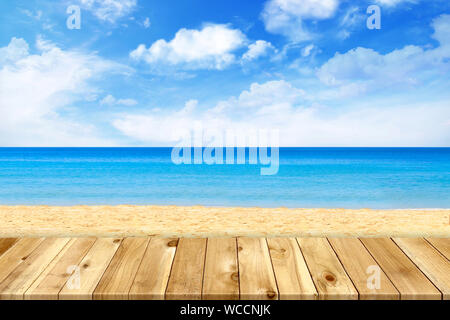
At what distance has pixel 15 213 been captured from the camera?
779 cm

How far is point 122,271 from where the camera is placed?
5.81ft

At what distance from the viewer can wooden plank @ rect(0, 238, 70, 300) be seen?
1563 millimetres

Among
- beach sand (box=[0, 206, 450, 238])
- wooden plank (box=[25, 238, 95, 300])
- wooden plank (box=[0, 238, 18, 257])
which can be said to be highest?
wooden plank (box=[0, 238, 18, 257])

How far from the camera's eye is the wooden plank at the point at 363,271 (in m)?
1.54

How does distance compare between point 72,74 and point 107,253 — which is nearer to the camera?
point 107,253

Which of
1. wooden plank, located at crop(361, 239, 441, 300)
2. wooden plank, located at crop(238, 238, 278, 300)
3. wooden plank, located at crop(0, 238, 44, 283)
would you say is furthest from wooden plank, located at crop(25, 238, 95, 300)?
wooden plank, located at crop(361, 239, 441, 300)

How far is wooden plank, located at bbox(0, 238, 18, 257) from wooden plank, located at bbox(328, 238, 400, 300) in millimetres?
1931

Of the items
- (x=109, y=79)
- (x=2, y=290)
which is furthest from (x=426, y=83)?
(x=2, y=290)

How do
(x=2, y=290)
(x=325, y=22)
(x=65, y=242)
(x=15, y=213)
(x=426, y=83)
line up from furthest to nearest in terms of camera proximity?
(x=325, y=22)
(x=426, y=83)
(x=15, y=213)
(x=65, y=242)
(x=2, y=290)

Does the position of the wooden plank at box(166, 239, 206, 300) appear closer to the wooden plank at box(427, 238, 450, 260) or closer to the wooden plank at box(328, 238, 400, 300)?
the wooden plank at box(328, 238, 400, 300)

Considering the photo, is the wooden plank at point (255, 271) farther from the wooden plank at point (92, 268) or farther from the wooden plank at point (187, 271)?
the wooden plank at point (92, 268)

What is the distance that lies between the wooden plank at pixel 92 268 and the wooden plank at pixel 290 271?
34.0 inches

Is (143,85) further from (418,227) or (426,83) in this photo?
(418,227)
